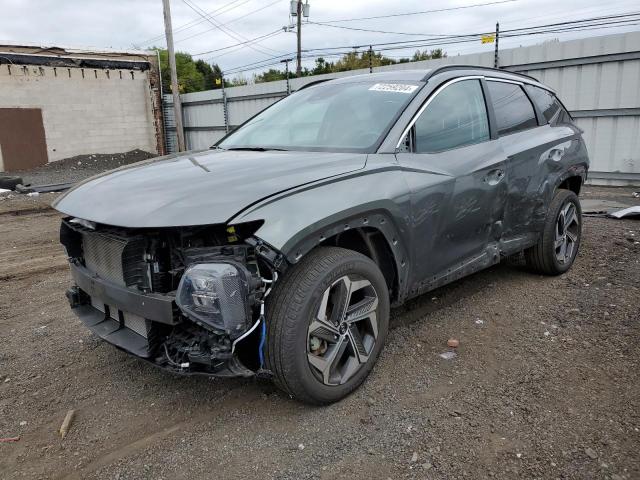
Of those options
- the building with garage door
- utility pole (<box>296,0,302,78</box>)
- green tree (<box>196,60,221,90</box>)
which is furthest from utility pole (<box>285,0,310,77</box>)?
green tree (<box>196,60,221,90</box>)

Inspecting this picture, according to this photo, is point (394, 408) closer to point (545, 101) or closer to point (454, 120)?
point (454, 120)

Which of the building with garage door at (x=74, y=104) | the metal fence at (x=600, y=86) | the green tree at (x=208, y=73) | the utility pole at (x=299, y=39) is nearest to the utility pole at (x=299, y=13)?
the utility pole at (x=299, y=39)

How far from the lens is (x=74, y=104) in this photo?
62.5 ft

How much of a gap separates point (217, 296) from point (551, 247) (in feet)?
10.8

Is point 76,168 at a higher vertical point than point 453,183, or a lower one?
lower

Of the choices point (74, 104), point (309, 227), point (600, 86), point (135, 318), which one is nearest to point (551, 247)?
point (309, 227)

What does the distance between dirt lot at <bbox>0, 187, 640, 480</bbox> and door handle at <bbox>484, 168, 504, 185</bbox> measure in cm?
103

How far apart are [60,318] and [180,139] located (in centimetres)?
1579

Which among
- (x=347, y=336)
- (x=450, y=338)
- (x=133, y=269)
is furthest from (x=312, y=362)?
(x=450, y=338)

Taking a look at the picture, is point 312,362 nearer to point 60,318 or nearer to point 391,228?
point 391,228

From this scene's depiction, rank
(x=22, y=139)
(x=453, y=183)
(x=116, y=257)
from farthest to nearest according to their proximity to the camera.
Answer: (x=22, y=139) → (x=453, y=183) → (x=116, y=257)

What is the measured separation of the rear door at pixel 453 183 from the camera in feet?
10.3

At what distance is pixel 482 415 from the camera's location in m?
2.64

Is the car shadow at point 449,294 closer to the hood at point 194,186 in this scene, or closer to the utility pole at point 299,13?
the hood at point 194,186
